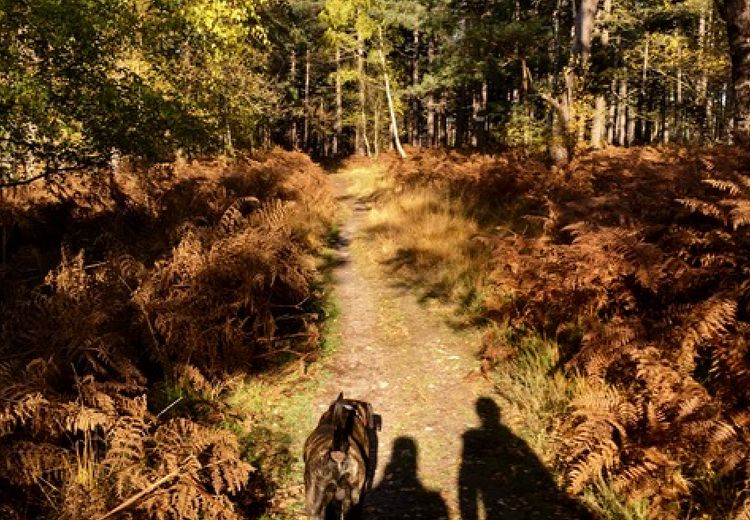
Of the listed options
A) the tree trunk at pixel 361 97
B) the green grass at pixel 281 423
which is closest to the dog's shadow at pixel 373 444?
the green grass at pixel 281 423

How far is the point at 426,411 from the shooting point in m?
5.59

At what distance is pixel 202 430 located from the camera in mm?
3955

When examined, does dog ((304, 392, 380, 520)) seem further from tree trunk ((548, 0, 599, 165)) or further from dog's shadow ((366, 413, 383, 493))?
tree trunk ((548, 0, 599, 165))

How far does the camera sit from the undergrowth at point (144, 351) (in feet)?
11.7

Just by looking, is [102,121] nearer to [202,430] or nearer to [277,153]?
[202,430]

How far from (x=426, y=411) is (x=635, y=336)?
212 centimetres

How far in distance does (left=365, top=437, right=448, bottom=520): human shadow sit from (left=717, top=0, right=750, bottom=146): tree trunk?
608 cm

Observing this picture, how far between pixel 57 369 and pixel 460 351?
14.0 ft

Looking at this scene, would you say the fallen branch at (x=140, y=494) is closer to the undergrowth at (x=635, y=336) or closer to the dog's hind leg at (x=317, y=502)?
the dog's hind leg at (x=317, y=502)

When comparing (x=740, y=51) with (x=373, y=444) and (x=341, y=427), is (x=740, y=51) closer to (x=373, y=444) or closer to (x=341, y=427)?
(x=373, y=444)

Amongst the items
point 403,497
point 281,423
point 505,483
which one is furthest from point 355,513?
point 281,423

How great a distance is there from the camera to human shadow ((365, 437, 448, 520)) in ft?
13.6

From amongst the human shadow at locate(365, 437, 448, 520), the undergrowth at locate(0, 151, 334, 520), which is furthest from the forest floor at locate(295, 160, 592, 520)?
the undergrowth at locate(0, 151, 334, 520)

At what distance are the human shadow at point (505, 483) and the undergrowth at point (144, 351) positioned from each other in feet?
5.08
